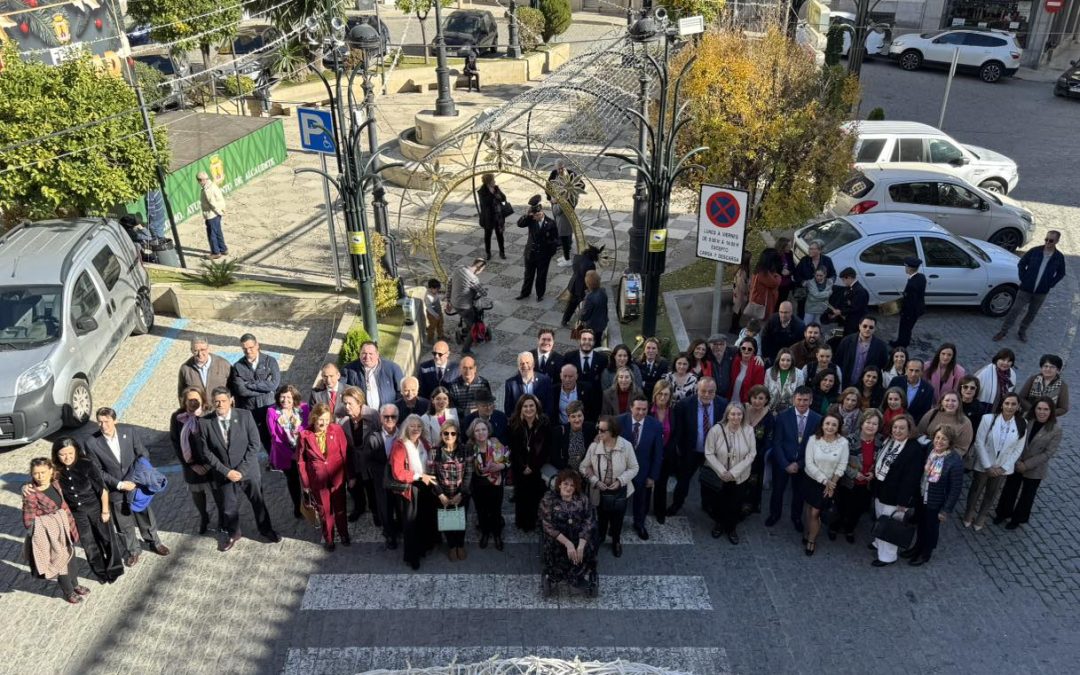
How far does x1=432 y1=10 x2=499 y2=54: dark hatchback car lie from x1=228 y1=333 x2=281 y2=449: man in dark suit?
21115mm

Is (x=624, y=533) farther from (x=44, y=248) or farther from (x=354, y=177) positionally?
(x=44, y=248)

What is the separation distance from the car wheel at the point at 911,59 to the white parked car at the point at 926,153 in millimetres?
13816

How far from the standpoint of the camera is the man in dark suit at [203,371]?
8531 millimetres

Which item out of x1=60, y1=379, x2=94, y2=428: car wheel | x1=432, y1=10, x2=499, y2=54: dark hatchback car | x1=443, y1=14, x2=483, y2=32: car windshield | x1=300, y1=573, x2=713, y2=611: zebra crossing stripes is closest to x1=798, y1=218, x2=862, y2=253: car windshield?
x1=300, y1=573, x2=713, y2=611: zebra crossing stripes

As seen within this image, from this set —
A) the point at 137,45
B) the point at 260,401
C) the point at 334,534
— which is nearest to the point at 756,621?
the point at 334,534

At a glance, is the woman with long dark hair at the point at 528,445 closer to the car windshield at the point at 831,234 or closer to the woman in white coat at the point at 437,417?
the woman in white coat at the point at 437,417

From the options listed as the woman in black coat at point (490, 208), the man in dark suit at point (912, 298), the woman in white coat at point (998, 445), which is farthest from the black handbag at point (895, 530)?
the woman in black coat at point (490, 208)

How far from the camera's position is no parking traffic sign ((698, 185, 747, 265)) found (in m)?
9.42

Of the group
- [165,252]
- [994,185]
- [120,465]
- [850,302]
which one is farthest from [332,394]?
[994,185]

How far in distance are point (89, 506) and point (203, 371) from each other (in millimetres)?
1794

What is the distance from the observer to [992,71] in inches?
1083

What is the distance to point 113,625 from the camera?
283 inches

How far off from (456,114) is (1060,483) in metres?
14.6

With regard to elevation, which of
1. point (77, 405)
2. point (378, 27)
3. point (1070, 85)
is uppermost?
point (378, 27)
